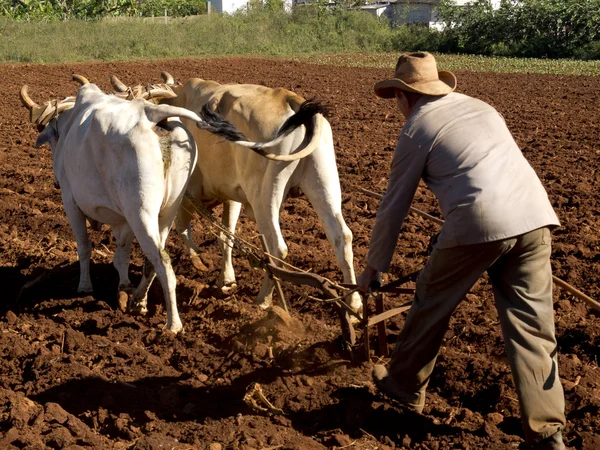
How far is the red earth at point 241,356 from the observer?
4664mm

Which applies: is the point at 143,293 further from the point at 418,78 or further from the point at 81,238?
the point at 418,78

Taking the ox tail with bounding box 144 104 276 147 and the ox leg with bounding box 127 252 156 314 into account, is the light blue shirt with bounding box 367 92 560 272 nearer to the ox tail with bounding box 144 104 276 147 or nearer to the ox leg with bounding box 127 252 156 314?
the ox tail with bounding box 144 104 276 147

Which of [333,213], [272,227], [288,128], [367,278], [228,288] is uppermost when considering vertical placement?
[288,128]

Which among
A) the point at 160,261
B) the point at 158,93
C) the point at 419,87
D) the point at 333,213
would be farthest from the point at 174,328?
the point at 419,87

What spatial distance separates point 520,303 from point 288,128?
2.44 m

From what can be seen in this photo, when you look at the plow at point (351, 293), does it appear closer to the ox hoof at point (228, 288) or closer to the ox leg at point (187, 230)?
the ox hoof at point (228, 288)

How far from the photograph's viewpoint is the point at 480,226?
410cm

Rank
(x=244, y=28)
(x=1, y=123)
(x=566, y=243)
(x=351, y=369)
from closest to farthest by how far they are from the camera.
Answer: (x=351, y=369), (x=566, y=243), (x=1, y=123), (x=244, y=28)

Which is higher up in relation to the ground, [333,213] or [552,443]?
[333,213]

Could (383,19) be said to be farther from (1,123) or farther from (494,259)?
(494,259)

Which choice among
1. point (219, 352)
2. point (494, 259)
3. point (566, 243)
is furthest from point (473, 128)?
point (566, 243)

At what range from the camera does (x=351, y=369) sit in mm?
5418

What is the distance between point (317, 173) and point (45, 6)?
3792 centimetres

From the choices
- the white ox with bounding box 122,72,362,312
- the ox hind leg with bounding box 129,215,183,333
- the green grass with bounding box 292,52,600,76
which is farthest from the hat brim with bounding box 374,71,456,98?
the green grass with bounding box 292,52,600,76
